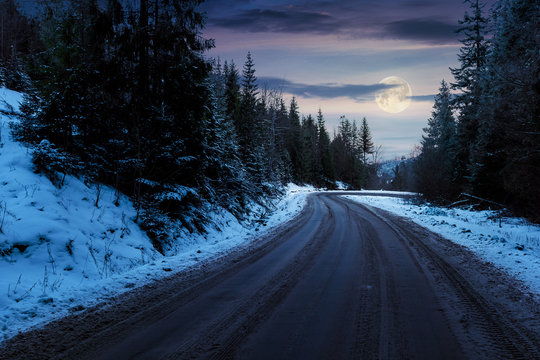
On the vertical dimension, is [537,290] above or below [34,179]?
below

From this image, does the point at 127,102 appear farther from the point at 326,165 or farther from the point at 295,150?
the point at 326,165

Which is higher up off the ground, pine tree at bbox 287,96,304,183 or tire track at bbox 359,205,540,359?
pine tree at bbox 287,96,304,183

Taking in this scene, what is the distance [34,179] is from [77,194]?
1.06 metres

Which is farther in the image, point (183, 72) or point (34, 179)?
point (183, 72)

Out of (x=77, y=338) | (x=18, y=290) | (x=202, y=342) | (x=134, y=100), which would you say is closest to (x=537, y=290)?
(x=202, y=342)

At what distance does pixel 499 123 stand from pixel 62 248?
17246 millimetres

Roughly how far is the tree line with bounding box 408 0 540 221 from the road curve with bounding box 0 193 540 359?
337 inches

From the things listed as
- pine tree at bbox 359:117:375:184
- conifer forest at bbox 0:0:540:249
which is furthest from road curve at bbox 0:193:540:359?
pine tree at bbox 359:117:375:184

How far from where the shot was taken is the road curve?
10.8 ft

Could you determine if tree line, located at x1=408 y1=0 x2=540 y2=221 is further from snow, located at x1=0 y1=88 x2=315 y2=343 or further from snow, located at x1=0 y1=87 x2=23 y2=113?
snow, located at x1=0 y1=87 x2=23 y2=113

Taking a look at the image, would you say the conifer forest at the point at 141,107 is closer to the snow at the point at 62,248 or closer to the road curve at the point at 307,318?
the snow at the point at 62,248

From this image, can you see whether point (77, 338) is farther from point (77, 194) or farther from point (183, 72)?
point (183, 72)

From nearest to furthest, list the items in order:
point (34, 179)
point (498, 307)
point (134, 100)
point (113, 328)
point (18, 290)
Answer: point (113, 328) < point (498, 307) < point (18, 290) < point (34, 179) < point (134, 100)

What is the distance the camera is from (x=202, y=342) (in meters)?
3.49
